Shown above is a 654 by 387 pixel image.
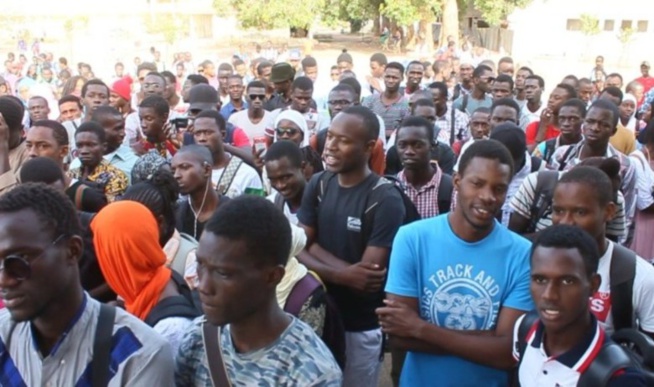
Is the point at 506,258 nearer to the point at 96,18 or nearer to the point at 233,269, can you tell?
the point at 233,269

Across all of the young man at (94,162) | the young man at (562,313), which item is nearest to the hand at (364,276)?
the young man at (562,313)

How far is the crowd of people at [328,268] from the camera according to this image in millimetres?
1937

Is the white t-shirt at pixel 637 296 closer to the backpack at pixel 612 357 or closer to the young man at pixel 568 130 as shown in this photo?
the backpack at pixel 612 357

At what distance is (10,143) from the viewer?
508 centimetres

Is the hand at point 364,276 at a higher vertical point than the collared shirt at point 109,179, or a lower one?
lower

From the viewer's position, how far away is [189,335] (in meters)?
2.07

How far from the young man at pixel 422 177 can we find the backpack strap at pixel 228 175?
123 cm

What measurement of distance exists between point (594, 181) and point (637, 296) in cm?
52

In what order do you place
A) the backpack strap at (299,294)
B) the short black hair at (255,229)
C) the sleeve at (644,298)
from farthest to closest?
1. the backpack strap at (299,294)
2. the sleeve at (644,298)
3. the short black hair at (255,229)

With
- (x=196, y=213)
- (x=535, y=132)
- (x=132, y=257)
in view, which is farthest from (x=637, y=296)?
(x=535, y=132)

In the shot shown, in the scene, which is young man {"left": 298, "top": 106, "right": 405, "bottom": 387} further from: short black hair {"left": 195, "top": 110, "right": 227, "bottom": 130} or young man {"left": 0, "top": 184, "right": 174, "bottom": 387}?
short black hair {"left": 195, "top": 110, "right": 227, "bottom": 130}

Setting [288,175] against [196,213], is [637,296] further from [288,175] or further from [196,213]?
[196,213]

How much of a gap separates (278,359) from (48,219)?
795 millimetres

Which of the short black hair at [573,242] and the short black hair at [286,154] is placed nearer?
the short black hair at [573,242]
